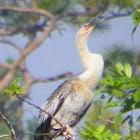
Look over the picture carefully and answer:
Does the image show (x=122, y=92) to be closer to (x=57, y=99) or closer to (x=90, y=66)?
(x=90, y=66)

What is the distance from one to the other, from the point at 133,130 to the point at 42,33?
8.88 metres

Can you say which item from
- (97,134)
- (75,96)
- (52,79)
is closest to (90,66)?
(75,96)

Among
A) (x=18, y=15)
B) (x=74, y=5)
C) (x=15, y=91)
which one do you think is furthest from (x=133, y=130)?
(x=18, y=15)

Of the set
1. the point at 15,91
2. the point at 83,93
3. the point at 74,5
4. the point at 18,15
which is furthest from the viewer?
the point at 18,15

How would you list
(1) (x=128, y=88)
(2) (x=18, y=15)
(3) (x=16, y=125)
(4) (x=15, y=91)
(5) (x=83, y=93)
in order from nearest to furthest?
(1) (x=128, y=88), (4) (x=15, y=91), (5) (x=83, y=93), (3) (x=16, y=125), (2) (x=18, y=15)

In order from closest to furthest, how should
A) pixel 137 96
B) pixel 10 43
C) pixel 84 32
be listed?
pixel 137 96 < pixel 84 32 < pixel 10 43

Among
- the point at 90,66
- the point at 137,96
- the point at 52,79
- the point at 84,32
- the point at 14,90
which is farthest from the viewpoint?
the point at 52,79

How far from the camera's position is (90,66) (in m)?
4.12

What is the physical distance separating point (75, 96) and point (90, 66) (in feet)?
0.64

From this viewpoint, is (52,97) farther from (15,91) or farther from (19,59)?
(19,59)

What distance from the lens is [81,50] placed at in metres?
4.22

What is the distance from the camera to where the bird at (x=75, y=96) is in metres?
4.11

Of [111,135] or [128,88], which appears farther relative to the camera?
[111,135]

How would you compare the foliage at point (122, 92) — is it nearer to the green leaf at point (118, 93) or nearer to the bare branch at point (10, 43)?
the green leaf at point (118, 93)
